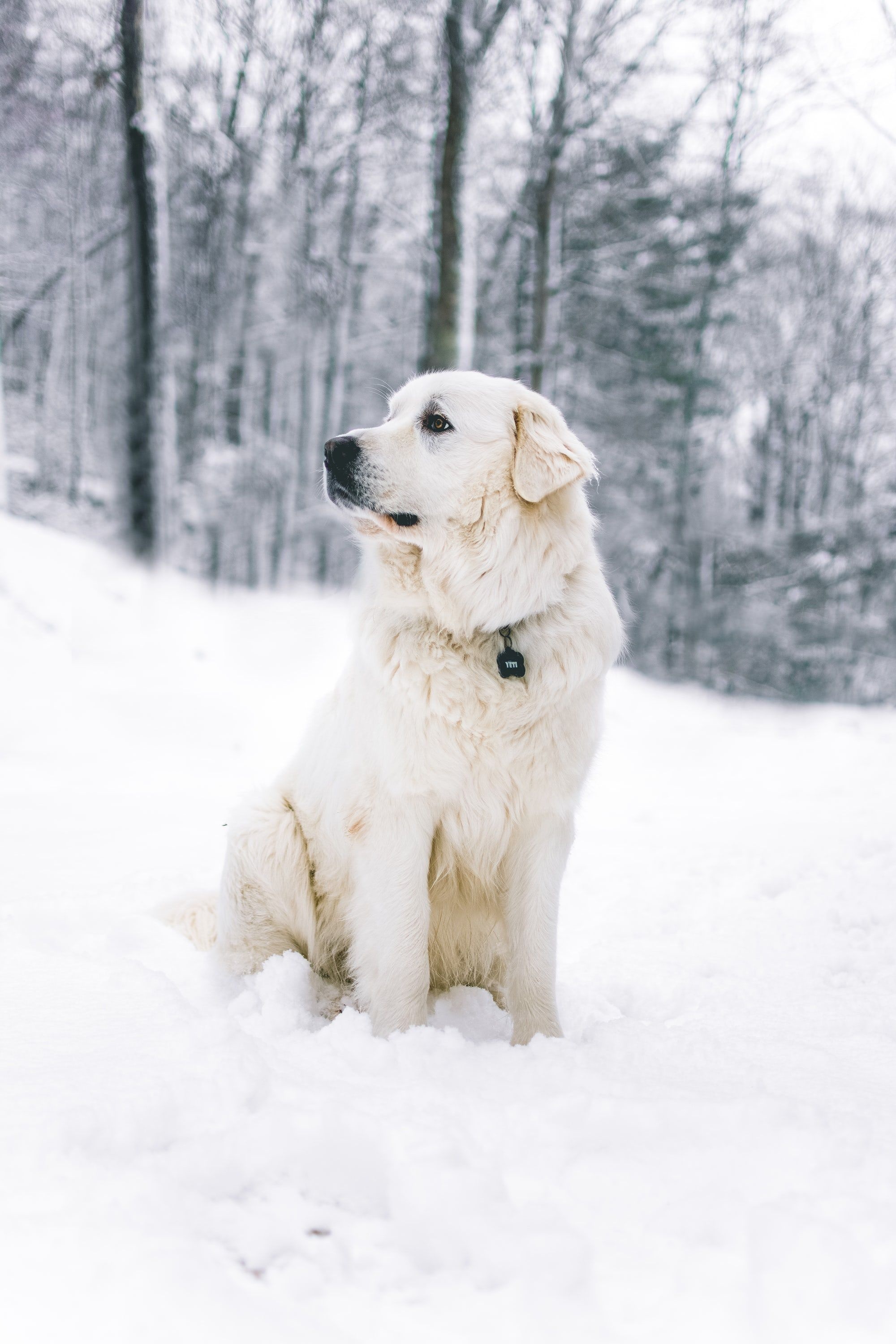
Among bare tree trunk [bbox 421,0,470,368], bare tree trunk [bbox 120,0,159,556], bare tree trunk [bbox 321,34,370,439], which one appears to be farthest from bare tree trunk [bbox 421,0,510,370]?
bare tree trunk [bbox 120,0,159,556]

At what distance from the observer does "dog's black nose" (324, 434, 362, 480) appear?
2225mm

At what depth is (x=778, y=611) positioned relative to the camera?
1351cm

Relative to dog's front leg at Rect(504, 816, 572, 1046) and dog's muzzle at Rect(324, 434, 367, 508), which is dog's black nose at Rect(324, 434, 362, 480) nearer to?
dog's muzzle at Rect(324, 434, 367, 508)

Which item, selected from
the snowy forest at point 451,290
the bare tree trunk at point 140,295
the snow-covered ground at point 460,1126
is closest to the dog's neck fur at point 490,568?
the snow-covered ground at point 460,1126

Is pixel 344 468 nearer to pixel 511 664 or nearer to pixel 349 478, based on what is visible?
pixel 349 478

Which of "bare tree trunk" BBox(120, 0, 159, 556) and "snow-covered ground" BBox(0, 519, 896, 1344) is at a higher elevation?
"bare tree trunk" BBox(120, 0, 159, 556)

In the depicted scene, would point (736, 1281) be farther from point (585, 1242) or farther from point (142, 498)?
point (142, 498)

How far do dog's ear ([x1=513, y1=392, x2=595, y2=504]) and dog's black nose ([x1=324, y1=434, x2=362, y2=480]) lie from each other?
17.4 inches

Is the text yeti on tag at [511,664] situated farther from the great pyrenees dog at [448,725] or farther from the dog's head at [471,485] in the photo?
the dog's head at [471,485]

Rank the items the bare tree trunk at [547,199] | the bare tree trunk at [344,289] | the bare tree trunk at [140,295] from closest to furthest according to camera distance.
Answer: the bare tree trunk at [140,295], the bare tree trunk at [547,199], the bare tree trunk at [344,289]

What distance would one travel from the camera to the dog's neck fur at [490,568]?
2127 millimetres

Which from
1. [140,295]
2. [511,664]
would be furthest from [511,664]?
[140,295]

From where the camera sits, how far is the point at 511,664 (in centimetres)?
204

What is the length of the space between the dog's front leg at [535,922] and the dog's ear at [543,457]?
2.89ft
